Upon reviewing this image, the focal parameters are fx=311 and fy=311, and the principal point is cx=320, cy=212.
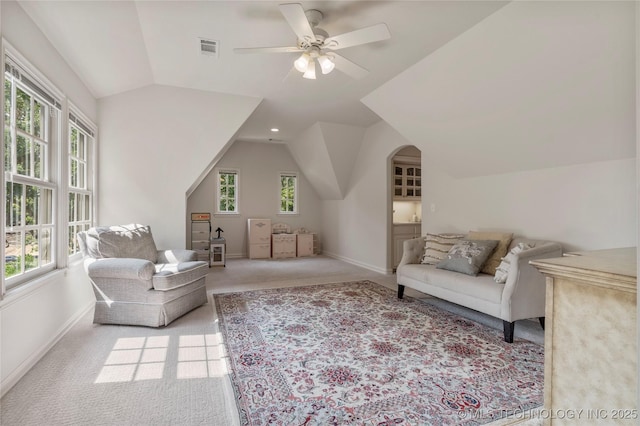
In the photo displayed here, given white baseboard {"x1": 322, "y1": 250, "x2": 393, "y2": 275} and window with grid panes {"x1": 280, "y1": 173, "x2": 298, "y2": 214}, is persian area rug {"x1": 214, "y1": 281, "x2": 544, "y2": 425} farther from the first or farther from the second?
window with grid panes {"x1": 280, "y1": 173, "x2": 298, "y2": 214}

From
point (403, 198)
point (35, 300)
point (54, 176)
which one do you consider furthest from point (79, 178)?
point (403, 198)

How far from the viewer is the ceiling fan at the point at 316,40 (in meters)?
2.18

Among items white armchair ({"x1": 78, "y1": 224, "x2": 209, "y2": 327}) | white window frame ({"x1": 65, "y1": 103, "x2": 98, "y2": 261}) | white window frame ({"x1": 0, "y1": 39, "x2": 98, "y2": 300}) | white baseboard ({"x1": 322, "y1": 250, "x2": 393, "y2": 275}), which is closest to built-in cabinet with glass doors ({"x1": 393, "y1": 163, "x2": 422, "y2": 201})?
white baseboard ({"x1": 322, "y1": 250, "x2": 393, "y2": 275})

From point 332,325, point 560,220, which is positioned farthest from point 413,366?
point 560,220

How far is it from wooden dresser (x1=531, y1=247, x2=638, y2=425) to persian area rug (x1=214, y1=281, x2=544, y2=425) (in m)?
1.04

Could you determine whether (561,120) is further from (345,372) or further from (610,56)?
(345,372)

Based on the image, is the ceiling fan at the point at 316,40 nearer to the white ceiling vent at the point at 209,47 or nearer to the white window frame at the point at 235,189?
the white ceiling vent at the point at 209,47

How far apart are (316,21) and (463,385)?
2875 mm

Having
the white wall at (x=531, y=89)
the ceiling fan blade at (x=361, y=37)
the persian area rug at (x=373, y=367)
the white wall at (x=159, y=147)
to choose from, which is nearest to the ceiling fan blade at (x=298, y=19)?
the ceiling fan blade at (x=361, y=37)

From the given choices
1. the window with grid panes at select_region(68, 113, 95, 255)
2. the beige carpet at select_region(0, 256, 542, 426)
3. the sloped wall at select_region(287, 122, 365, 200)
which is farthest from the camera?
the sloped wall at select_region(287, 122, 365, 200)

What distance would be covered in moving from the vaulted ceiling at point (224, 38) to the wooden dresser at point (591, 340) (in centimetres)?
233

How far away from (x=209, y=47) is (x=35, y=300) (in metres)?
2.62

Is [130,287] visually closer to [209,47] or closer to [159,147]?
[159,147]

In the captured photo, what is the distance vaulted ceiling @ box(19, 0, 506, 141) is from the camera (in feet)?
7.93
